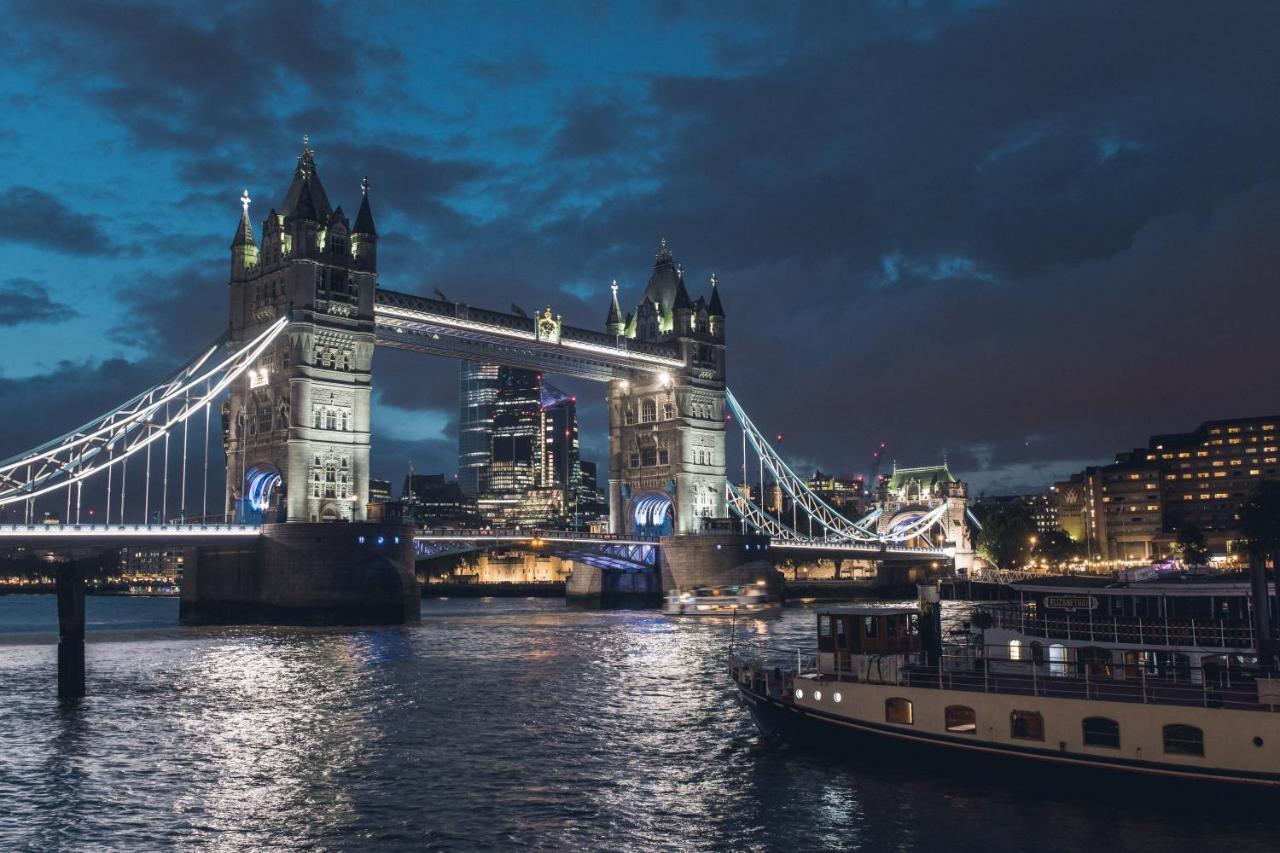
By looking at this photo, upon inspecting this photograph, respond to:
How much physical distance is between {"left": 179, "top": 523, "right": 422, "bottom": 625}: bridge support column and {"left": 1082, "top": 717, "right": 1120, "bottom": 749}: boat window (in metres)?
52.7

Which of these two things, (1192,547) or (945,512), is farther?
(945,512)

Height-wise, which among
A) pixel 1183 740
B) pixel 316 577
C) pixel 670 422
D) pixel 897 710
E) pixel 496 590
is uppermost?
pixel 670 422

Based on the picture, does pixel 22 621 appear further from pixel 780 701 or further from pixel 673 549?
pixel 780 701

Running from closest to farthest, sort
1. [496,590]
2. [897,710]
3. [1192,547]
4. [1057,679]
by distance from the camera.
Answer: [1057,679] < [897,710] < [1192,547] < [496,590]

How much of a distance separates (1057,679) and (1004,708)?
1.90m

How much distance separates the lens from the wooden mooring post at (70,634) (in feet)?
138

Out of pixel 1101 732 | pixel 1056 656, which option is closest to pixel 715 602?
pixel 1056 656

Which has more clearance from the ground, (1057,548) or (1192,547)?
(1057,548)

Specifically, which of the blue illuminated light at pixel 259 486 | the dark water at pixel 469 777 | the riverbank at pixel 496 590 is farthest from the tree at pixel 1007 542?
the dark water at pixel 469 777

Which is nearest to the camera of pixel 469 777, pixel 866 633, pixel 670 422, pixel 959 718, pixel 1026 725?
pixel 1026 725

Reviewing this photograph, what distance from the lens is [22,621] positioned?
110812 mm

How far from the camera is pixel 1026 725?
89.0ft

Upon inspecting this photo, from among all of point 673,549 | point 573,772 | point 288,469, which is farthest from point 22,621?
point 573,772

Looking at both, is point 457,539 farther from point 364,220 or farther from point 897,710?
point 897,710
